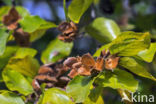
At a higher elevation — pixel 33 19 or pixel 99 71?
pixel 33 19

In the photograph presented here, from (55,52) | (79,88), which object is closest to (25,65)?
(55,52)

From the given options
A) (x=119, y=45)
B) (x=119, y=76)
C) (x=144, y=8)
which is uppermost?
(x=119, y=45)

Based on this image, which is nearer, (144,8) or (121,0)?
(121,0)

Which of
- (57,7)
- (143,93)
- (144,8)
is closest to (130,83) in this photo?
(143,93)

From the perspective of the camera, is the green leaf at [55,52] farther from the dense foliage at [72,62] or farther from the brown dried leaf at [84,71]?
the brown dried leaf at [84,71]

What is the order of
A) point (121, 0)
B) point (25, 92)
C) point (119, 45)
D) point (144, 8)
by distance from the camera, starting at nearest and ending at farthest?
point (119, 45) < point (25, 92) < point (121, 0) < point (144, 8)

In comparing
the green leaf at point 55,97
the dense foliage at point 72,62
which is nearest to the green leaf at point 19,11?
the dense foliage at point 72,62

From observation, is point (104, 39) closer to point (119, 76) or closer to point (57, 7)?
point (119, 76)

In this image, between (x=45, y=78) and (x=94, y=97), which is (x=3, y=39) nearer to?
(x=45, y=78)
